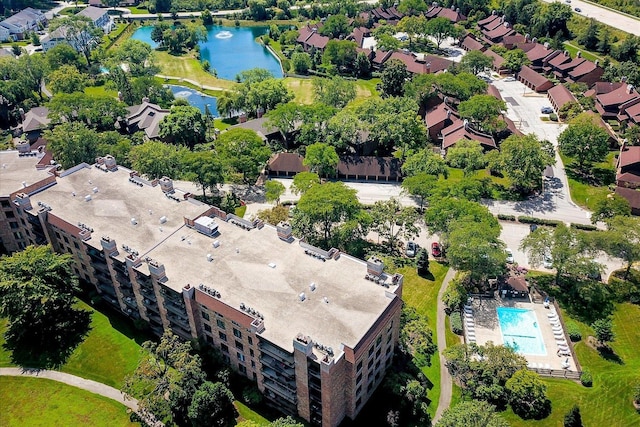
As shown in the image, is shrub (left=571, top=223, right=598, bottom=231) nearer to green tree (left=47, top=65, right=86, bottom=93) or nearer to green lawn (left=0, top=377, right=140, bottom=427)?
green lawn (left=0, top=377, right=140, bottom=427)

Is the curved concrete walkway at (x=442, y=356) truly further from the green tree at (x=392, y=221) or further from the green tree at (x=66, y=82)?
the green tree at (x=66, y=82)

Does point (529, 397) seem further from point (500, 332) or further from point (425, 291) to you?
point (425, 291)

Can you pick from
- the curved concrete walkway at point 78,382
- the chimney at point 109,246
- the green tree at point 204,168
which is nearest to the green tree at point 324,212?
the green tree at point 204,168

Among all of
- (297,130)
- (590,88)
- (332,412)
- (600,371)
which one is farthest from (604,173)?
(332,412)

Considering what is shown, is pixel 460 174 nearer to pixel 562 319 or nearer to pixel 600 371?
pixel 562 319

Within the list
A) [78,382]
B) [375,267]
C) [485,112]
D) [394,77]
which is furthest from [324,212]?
[394,77]

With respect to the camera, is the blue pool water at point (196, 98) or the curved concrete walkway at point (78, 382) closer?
the curved concrete walkway at point (78, 382)

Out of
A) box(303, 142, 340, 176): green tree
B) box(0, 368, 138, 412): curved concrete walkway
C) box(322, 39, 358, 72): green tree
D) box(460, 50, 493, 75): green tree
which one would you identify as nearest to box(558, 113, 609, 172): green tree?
box(460, 50, 493, 75): green tree
